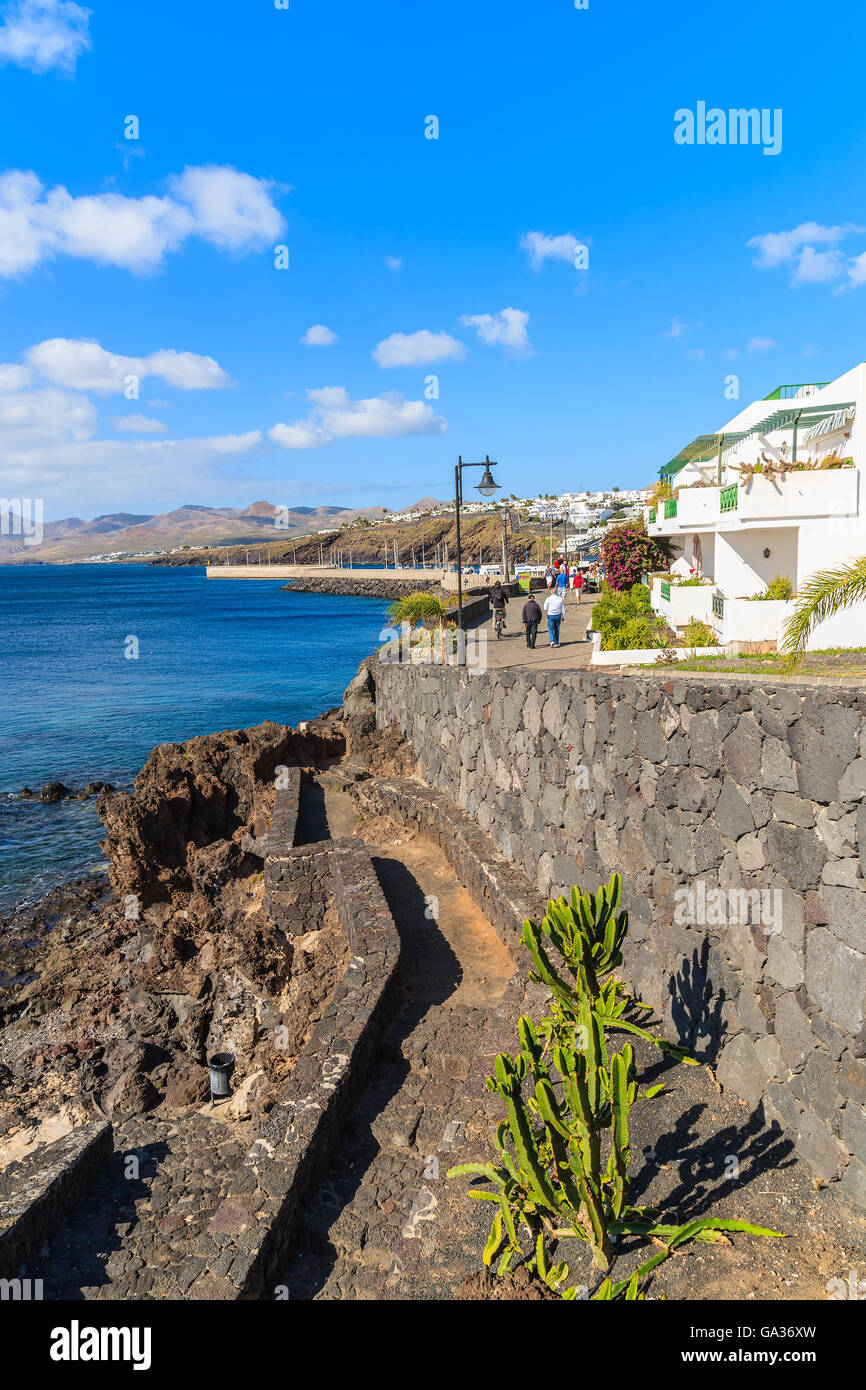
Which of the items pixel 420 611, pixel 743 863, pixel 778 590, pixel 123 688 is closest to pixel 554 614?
pixel 778 590

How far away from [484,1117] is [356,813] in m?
9.56

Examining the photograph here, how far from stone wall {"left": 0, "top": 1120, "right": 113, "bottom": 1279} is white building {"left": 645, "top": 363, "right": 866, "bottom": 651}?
47.8 ft

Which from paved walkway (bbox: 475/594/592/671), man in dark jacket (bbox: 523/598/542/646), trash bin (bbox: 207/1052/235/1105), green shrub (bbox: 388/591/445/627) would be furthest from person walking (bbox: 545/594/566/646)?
trash bin (bbox: 207/1052/235/1105)

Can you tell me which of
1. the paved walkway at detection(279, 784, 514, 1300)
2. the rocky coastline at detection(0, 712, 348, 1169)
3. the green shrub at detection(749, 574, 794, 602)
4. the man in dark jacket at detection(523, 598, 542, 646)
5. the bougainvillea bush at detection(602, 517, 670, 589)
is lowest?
the rocky coastline at detection(0, 712, 348, 1169)

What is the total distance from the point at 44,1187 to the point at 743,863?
17.9 feet

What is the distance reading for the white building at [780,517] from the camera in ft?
58.4

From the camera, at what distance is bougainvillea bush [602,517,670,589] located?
97.9 feet

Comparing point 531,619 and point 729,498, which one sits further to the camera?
point 729,498

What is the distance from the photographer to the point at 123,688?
44.1 metres

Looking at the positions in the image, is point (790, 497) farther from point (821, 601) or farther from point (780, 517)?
point (821, 601)

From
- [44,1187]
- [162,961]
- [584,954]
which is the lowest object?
[162,961]

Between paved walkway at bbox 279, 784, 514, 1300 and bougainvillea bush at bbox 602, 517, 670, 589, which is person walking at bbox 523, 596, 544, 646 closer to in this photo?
paved walkway at bbox 279, 784, 514, 1300
